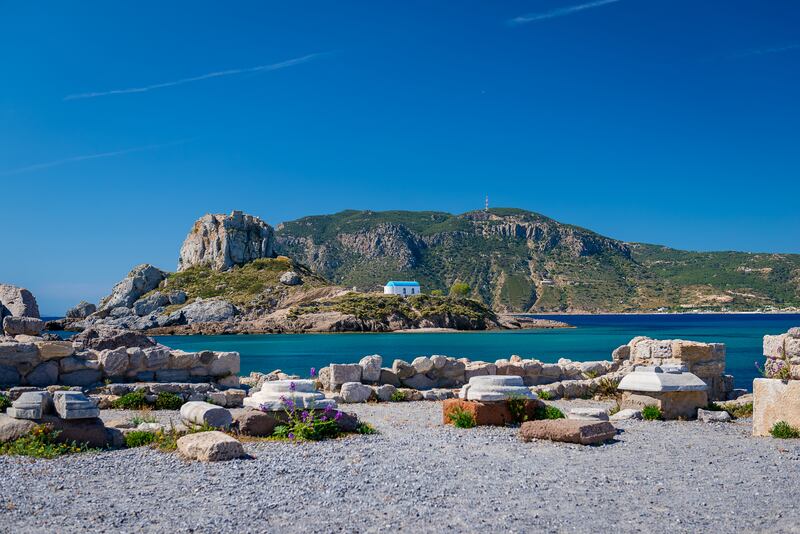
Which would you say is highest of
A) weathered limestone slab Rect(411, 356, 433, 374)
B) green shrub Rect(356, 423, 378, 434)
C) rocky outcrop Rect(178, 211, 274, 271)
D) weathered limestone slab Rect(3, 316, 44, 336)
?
rocky outcrop Rect(178, 211, 274, 271)

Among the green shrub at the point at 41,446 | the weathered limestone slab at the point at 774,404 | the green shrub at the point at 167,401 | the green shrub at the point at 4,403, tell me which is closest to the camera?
the green shrub at the point at 41,446

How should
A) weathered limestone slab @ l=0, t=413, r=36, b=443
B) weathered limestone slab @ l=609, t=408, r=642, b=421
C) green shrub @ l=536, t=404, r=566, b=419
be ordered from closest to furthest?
weathered limestone slab @ l=0, t=413, r=36, b=443 < green shrub @ l=536, t=404, r=566, b=419 < weathered limestone slab @ l=609, t=408, r=642, b=421

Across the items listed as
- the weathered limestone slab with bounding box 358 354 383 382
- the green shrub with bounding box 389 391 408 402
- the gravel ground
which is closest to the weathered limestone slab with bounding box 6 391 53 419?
the gravel ground

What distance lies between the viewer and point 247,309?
9494cm

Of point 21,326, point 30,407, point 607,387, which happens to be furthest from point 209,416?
point 607,387

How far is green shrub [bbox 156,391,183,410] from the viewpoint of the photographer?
14.6 metres

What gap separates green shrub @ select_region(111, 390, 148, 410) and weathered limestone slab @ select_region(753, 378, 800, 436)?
11.6m

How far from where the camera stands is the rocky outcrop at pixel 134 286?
103 m

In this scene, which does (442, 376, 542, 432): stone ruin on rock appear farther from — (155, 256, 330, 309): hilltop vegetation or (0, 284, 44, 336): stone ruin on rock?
(155, 256, 330, 309): hilltop vegetation

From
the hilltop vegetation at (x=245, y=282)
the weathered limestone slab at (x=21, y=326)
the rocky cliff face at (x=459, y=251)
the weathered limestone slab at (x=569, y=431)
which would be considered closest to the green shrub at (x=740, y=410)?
the weathered limestone slab at (x=569, y=431)

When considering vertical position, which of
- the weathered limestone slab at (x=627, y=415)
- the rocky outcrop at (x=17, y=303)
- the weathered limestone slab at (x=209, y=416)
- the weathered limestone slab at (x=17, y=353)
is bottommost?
the weathered limestone slab at (x=627, y=415)

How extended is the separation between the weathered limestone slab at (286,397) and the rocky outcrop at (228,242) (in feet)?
334

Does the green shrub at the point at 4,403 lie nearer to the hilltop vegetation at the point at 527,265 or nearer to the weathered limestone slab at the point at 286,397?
the weathered limestone slab at the point at 286,397

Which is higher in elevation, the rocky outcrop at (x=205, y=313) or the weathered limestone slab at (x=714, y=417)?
the rocky outcrop at (x=205, y=313)
